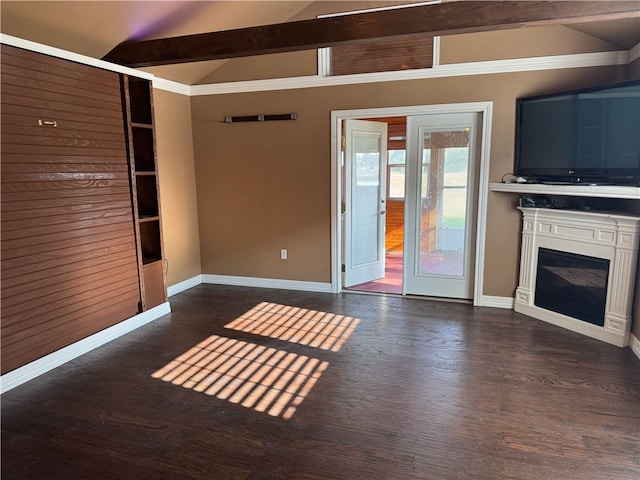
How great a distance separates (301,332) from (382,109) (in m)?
2.50

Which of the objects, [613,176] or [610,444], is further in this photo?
[613,176]

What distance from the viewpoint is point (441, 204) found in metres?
4.50

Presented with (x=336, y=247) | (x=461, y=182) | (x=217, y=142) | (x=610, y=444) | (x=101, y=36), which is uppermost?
(x=101, y=36)

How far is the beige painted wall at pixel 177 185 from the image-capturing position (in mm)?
4695

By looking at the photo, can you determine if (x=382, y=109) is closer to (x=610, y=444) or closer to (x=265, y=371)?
(x=265, y=371)

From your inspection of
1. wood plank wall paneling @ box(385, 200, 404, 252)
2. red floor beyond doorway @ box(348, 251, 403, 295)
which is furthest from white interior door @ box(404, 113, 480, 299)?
wood plank wall paneling @ box(385, 200, 404, 252)

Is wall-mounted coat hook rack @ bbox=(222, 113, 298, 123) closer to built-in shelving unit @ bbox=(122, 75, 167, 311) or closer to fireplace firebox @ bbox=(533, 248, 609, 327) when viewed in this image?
built-in shelving unit @ bbox=(122, 75, 167, 311)

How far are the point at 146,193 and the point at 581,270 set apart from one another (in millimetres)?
4195

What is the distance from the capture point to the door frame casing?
413 cm

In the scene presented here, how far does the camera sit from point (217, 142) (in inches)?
201

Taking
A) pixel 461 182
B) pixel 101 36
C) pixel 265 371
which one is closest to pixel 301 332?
pixel 265 371

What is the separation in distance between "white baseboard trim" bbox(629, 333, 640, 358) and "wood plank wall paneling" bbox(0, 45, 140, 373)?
14.1ft

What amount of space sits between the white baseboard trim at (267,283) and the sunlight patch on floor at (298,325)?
0.61 meters

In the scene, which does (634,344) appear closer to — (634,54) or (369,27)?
(634,54)
